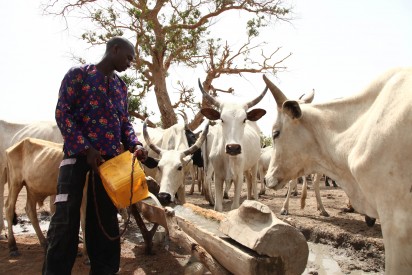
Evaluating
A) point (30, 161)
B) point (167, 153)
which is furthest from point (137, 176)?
point (167, 153)

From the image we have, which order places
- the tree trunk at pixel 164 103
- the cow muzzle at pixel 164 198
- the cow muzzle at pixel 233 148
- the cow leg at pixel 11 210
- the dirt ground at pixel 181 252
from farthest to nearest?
the tree trunk at pixel 164 103, the cow muzzle at pixel 233 148, the cow muzzle at pixel 164 198, the cow leg at pixel 11 210, the dirt ground at pixel 181 252

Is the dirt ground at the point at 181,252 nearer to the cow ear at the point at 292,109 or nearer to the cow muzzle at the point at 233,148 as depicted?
the cow muzzle at the point at 233,148

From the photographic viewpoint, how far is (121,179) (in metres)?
2.99

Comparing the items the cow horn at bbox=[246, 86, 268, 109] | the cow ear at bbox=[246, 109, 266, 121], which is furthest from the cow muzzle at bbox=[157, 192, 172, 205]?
the cow horn at bbox=[246, 86, 268, 109]

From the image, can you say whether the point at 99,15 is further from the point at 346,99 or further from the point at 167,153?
the point at 346,99

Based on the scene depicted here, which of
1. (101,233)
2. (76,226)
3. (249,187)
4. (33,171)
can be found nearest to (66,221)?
(76,226)

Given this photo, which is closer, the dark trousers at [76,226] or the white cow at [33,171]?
the dark trousers at [76,226]

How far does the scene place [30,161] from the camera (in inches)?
176

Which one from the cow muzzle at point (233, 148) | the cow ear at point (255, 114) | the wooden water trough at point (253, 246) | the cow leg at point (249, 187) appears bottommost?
the cow leg at point (249, 187)

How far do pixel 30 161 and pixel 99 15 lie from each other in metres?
11.8

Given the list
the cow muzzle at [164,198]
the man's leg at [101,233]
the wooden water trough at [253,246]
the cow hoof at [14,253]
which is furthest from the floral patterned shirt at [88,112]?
the cow hoof at [14,253]

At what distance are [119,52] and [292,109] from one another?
5.03ft

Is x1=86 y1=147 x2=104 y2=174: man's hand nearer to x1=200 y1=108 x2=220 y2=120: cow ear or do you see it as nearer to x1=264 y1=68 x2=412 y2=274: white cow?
x1=264 y1=68 x2=412 y2=274: white cow

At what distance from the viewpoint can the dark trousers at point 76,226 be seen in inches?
114
